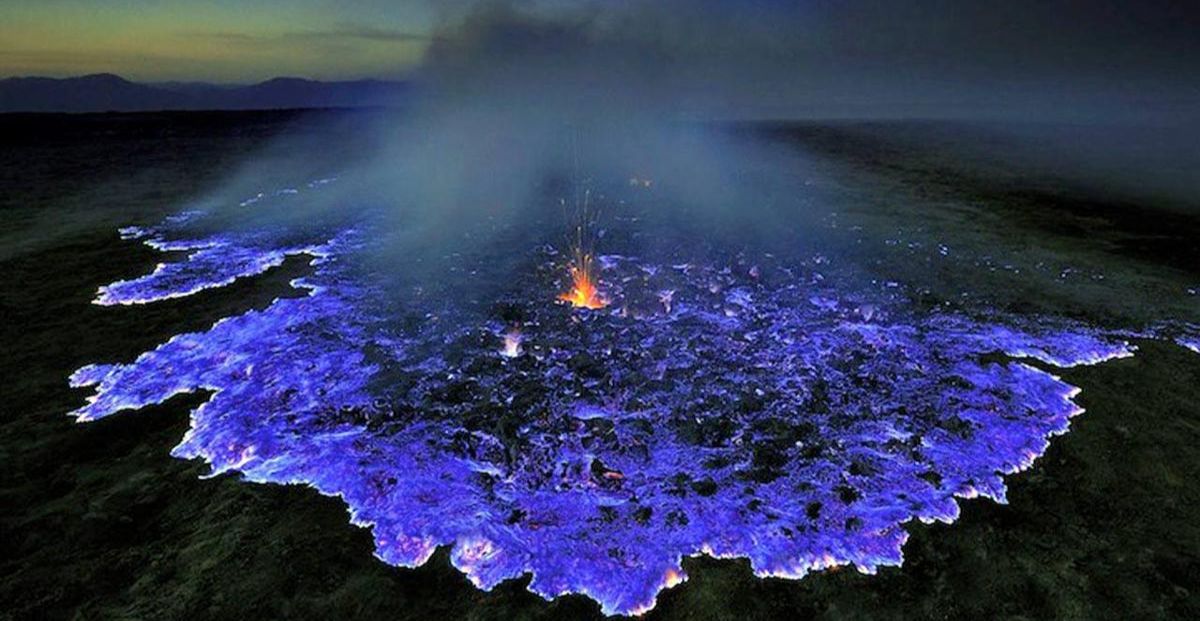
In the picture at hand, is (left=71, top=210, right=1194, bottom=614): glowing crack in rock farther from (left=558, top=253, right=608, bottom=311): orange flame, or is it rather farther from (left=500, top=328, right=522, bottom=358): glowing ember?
(left=558, top=253, right=608, bottom=311): orange flame

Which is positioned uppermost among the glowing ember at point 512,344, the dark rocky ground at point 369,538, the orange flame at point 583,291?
the orange flame at point 583,291

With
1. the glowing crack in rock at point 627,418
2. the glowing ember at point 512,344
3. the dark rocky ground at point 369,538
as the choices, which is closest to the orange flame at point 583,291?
the glowing crack in rock at point 627,418

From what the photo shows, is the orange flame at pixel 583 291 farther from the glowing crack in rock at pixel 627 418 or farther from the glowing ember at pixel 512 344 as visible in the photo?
the glowing ember at pixel 512 344

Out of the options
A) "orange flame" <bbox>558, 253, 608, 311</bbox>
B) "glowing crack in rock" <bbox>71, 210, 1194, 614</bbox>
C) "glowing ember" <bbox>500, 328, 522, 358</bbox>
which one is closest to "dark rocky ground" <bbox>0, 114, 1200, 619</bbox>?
"glowing crack in rock" <bbox>71, 210, 1194, 614</bbox>

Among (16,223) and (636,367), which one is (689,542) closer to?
(636,367)

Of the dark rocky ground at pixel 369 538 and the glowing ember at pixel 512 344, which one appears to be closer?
the dark rocky ground at pixel 369 538

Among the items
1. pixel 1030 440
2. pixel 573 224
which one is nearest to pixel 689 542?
pixel 1030 440

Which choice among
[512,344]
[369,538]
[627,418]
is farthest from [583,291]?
[369,538]
